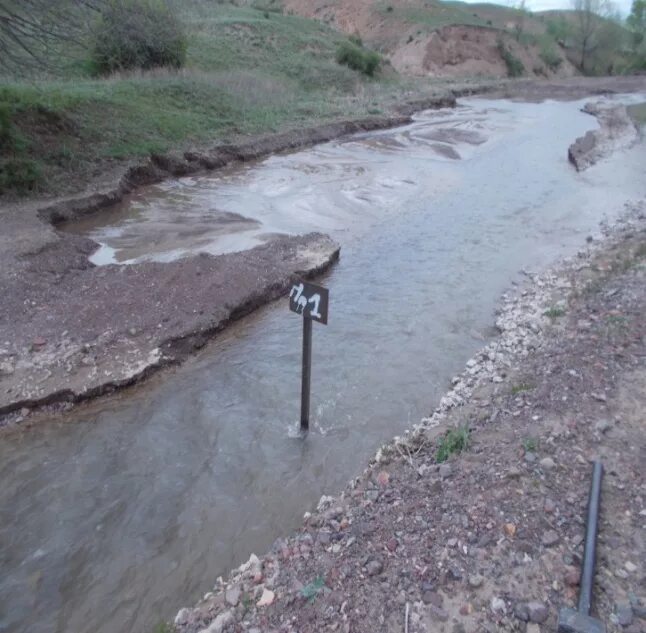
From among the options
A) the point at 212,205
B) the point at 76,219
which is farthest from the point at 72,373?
the point at 212,205

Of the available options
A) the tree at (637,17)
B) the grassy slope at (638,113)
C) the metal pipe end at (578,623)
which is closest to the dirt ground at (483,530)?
the metal pipe end at (578,623)

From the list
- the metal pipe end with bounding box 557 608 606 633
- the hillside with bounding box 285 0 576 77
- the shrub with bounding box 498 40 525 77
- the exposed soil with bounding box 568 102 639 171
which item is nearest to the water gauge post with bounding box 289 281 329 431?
the metal pipe end with bounding box 557 608 606 633

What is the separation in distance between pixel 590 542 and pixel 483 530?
0.67 m

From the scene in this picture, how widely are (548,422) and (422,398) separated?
6.57ft

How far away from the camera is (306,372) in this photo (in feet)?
18.9

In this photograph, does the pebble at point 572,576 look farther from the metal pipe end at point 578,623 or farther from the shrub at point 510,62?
the shrub at point 510,62

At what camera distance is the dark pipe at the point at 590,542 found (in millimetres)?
3271

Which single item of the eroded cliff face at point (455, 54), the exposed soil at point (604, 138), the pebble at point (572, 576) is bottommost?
the pebble at point (572, 576)

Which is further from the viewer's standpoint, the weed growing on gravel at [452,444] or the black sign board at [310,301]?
the black sign board at [310,301]

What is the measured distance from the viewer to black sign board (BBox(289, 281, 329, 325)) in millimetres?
5165

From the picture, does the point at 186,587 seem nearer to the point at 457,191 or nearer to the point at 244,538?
the point at 244,538

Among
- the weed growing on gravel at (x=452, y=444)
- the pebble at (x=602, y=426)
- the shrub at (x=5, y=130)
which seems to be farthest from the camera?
the shrub at (x=5, y=130)

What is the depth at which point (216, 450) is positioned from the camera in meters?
5.94

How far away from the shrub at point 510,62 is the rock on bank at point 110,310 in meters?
52.8
